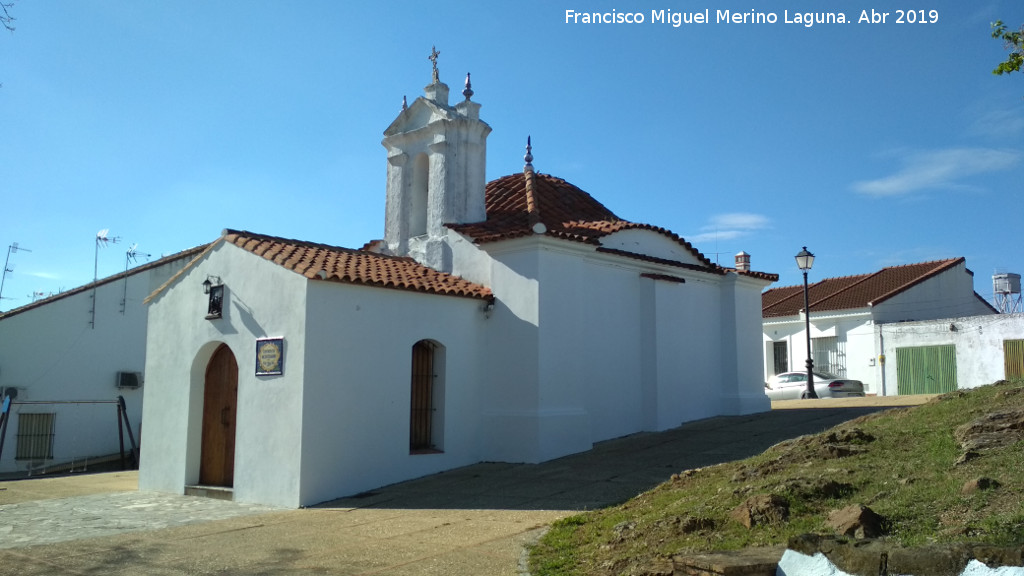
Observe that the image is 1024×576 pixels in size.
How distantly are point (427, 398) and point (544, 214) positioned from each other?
4.68m

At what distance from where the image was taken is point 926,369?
1010 inches

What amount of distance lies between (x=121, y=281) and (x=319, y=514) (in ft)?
44.7

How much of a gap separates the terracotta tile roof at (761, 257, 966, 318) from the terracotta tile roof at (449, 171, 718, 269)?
13256 millimetres

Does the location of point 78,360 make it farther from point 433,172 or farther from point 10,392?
point 433,172

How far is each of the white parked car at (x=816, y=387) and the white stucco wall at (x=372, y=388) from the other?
14872mm

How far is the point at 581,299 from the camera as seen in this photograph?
13.6 metres

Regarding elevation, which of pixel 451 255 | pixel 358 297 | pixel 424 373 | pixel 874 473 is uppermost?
pixel 451 255

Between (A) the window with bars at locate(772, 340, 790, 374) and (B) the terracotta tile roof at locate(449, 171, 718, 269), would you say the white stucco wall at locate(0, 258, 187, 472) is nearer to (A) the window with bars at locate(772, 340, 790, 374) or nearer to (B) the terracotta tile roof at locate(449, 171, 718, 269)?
(B) the terracotta tile roof at locate(449, 171, 718, 269)

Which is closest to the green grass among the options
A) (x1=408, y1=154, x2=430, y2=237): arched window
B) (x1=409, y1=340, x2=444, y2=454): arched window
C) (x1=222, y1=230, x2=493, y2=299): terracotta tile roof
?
(x1=409, y1=340, x2=444, y2=454): arched window

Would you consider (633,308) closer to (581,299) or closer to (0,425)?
(581,299)

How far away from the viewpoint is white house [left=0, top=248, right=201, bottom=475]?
18.9 metres

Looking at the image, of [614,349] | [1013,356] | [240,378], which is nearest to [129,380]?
[240,378]

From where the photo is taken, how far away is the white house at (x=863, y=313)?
90.2ft

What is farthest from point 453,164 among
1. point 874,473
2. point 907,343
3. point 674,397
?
point 907,343
